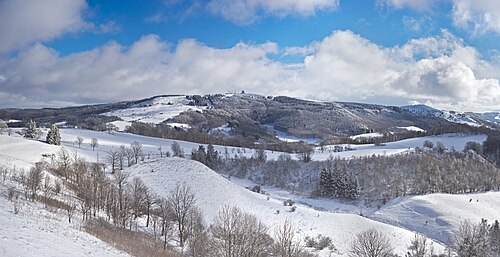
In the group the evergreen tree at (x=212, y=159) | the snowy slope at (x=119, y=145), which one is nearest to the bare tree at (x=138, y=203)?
the snowy slope at (x=119, y=145)

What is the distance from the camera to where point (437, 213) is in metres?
73.3

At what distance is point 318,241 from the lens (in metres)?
52.3

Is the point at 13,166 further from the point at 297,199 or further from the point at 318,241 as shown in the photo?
the point at 297,199

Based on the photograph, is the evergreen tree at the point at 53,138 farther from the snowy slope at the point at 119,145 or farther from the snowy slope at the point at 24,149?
the snowy slope at the point at 24,149

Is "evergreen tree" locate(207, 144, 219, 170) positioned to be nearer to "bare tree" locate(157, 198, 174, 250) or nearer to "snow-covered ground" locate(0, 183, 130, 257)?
"bare tree" locate(157, 198, 174, 250)

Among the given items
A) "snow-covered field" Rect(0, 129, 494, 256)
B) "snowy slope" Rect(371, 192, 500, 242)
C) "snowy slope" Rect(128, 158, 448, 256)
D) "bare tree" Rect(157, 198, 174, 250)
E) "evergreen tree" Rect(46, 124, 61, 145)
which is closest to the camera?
"bare tree" Rect(157, 198, 174, 250)

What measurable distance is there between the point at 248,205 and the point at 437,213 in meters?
39.5

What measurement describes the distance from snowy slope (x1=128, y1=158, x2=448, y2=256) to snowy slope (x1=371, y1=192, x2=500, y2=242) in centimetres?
1239

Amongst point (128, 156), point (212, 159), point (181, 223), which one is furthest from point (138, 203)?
point (212, 159)

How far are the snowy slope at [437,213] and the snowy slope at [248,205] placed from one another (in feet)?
40.7

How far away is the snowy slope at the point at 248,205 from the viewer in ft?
184

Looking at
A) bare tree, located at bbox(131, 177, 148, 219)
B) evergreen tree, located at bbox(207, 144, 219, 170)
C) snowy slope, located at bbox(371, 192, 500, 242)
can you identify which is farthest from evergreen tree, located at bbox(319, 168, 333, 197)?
bare tree, located at bbox(131, 177, 148, 219)

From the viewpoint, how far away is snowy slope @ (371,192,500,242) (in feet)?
227

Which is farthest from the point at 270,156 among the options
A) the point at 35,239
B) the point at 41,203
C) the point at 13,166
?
the point at 35,239
